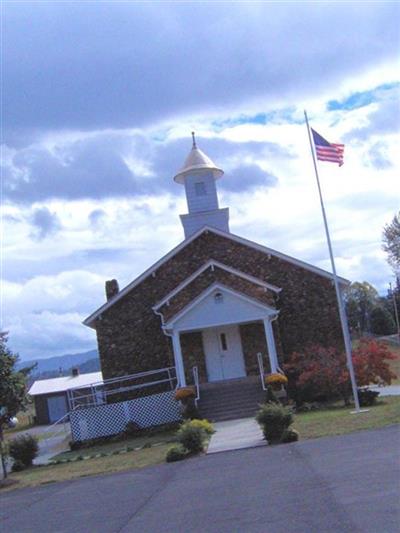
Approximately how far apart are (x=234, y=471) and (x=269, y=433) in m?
4.00

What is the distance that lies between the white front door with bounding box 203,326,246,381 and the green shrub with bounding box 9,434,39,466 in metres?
8.51

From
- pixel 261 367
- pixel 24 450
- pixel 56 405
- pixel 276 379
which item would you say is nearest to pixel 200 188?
pixel 261 367

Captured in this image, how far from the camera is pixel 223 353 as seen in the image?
28.8 m

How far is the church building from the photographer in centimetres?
2723

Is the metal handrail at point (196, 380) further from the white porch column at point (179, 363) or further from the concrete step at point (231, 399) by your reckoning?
the white porch column at point (179, 363)

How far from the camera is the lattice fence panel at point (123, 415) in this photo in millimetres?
26562

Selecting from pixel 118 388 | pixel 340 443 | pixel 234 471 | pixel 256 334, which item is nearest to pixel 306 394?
pixel 256 334

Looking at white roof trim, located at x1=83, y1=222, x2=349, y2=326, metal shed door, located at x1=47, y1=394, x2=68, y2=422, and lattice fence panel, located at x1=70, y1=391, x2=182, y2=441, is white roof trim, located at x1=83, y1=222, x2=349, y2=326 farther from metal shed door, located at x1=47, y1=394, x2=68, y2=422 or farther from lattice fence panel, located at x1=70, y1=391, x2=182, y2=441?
metal shed door, located at x1=47, y1=394, x2=68, y2=422

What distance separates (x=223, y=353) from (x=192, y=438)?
1171 centimetres

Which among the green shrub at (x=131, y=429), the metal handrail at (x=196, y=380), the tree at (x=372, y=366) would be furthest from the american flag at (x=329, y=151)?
the green shrub at (x=131, y=429)

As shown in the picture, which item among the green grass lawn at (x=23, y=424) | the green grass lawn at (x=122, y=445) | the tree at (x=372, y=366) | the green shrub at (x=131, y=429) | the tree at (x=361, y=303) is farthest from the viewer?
the tree at (x=361, y=303)

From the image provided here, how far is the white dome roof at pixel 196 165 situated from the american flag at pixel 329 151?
1229cm

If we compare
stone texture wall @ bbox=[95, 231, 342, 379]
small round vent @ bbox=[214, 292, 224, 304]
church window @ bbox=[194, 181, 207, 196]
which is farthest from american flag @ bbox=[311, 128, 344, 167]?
church window @ bbox=[194, 181, 207, 196]

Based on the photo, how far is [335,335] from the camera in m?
29.7
